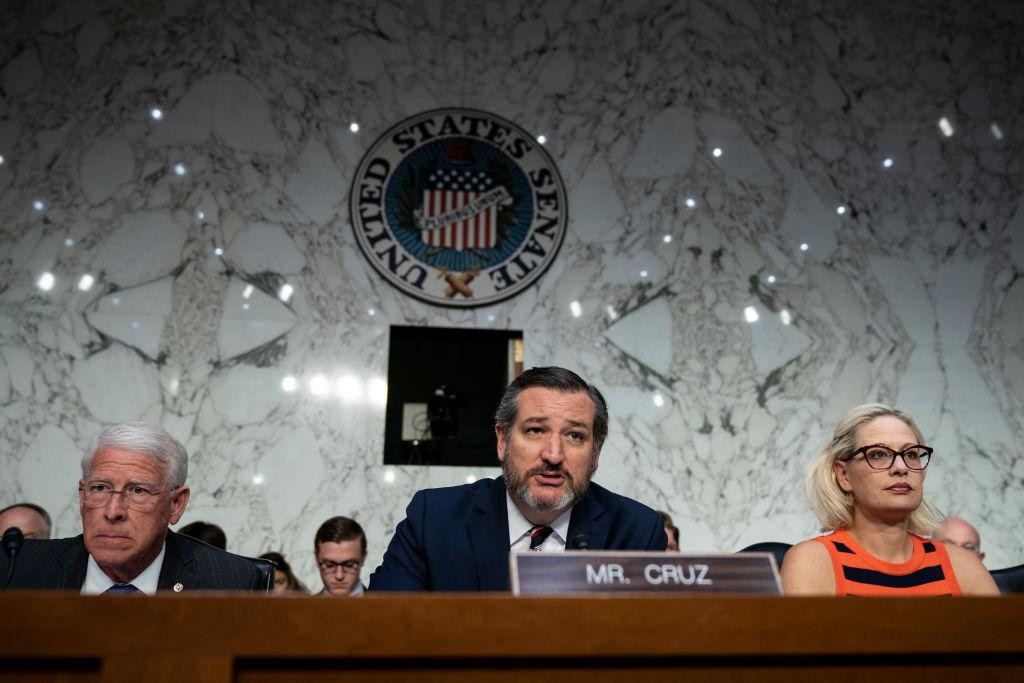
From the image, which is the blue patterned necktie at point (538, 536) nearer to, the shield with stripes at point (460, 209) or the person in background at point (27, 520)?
the person in background at point (27, 520)

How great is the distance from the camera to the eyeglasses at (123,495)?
1.90 metres

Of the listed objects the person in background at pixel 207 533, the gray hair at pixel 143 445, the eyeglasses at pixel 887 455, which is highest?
the person in background at pixel 207 533

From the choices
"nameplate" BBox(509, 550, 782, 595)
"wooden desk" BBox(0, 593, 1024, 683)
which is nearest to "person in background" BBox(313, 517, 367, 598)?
"nameplate" BBox(509, 550, 782, 595)

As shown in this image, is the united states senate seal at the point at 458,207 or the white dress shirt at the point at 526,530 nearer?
the white dress shirt at the point at 526,530

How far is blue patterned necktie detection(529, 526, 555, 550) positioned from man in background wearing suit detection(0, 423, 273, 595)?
2.01 feet

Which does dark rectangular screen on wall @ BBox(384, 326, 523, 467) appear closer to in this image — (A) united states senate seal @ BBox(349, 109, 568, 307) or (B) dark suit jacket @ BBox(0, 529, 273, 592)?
(A) united states senate seal @ BBox(349, 109, 568, 307)

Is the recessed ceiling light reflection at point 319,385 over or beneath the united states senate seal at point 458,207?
beneath

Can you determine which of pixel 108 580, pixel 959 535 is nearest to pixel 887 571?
pixel 108 580

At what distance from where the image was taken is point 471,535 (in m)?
1.96

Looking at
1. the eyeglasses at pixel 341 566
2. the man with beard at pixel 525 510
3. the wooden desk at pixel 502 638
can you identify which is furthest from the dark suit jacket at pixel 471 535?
the eyeglasses at pixel 341 566

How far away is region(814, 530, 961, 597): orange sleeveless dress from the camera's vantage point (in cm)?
196

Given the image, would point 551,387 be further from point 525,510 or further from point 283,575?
point 283,575

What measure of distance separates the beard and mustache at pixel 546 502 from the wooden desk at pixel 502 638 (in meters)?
1.03

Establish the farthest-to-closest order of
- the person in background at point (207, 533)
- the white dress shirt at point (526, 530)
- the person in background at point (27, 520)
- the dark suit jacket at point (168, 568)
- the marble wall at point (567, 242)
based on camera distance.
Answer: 1. the marble wall at point (567, 242)
2. the person in background at point (207, 533)
3. the person in background at point (27, 520)
4. the white dress shirt at point (526, 530)
5. the dark suit jacket at point (168, 568)
